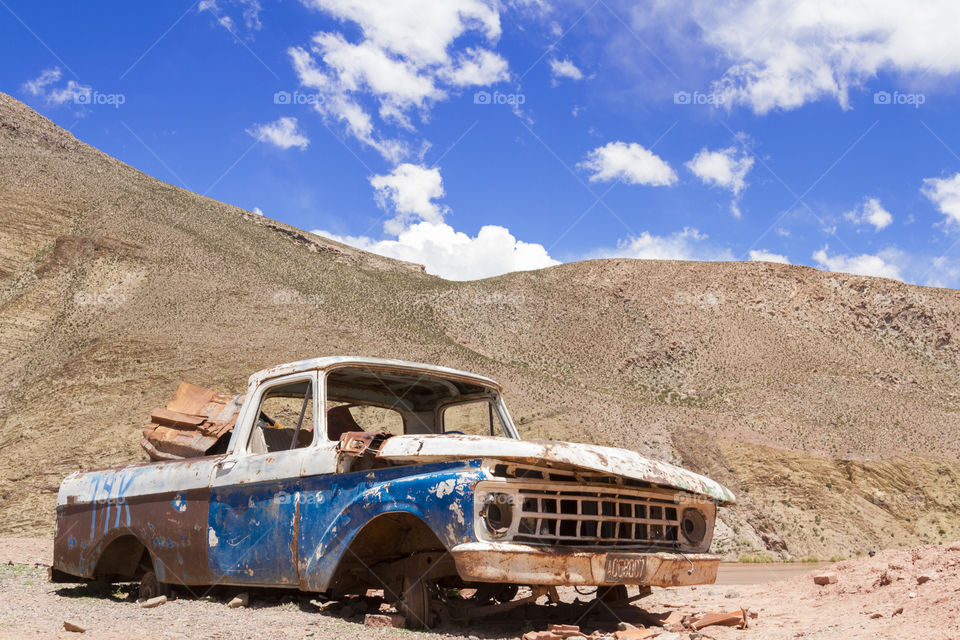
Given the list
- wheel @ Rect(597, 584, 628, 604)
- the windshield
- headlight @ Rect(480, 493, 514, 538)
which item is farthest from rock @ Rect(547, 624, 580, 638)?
the windshield

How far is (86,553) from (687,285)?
6015 centimetres

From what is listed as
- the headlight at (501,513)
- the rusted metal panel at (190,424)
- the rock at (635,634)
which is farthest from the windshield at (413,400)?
the rock at (635,634)

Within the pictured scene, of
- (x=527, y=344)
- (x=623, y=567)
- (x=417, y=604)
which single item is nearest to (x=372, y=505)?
(x=417, y=604)

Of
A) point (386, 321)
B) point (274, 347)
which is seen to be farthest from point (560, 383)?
point (274, 347)

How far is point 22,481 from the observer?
25.1 meters

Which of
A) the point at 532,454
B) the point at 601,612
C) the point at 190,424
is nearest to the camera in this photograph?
the point at 532,454

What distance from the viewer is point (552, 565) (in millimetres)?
4574

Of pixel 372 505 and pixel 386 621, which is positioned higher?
pixel 372 505

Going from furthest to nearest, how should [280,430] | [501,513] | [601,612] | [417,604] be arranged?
[280,430], [601,612], [417,604], [501,513]

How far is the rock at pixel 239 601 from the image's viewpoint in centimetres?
582

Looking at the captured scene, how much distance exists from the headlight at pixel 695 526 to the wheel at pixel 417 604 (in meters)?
1.99

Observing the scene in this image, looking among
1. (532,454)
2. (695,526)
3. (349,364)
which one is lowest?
(695,526)

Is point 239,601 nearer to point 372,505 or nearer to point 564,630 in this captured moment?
point 372,505

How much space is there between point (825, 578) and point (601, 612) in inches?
85.2
